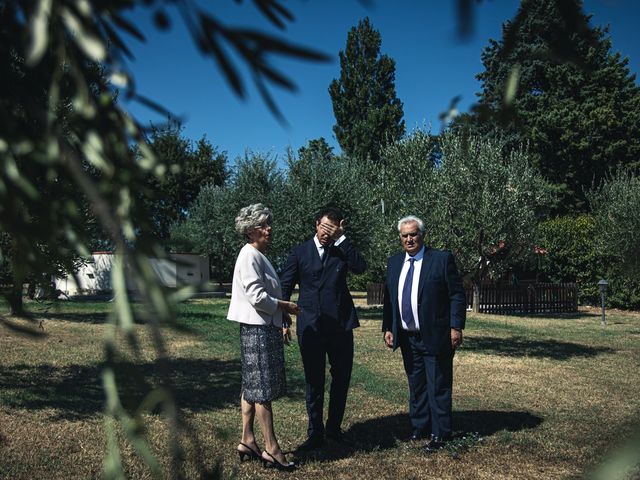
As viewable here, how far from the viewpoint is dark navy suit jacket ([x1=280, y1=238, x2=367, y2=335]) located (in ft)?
21.6

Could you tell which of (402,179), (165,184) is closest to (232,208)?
(402,179)

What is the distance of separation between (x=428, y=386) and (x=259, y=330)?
1890 mm

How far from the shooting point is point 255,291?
559 cm

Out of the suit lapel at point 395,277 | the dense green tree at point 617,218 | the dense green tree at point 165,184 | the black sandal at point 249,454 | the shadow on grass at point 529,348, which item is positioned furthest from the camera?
the dense green tree at point 617,218

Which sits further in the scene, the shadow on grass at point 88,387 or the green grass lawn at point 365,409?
the shadow on grass at point 88,387

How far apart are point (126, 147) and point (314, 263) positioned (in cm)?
562

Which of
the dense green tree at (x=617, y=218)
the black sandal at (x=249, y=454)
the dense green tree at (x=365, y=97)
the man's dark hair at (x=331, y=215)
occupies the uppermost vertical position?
the dense green tree at (x=365, y=97)

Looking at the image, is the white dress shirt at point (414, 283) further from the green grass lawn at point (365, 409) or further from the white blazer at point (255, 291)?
the white blazer at point (255, 291)

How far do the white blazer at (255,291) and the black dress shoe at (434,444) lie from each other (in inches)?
73.6

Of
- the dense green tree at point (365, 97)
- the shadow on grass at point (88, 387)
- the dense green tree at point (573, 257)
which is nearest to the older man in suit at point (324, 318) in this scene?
the shadow on grass at point (88, 387)

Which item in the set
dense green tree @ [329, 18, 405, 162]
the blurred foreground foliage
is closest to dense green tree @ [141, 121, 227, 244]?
the blurred foreground foliage

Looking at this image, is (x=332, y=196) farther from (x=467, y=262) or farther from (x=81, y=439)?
(x=81, y=439)

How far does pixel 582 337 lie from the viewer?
17.2m

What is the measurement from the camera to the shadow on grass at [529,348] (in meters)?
13.7
